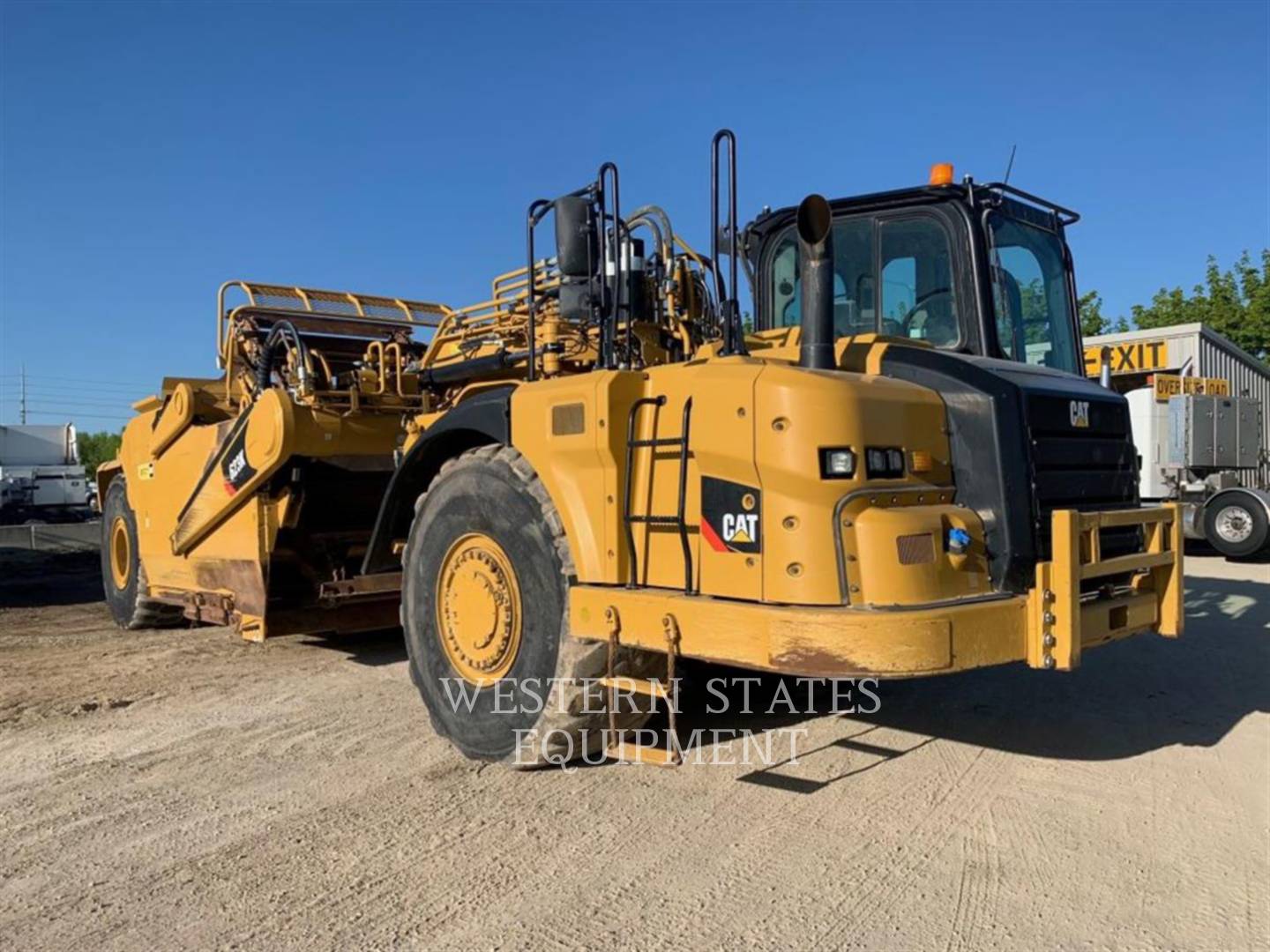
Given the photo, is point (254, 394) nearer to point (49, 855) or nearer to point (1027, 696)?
point (49, 855)

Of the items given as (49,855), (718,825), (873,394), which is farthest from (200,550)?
(873,394)

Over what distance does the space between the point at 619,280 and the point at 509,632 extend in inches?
63.7

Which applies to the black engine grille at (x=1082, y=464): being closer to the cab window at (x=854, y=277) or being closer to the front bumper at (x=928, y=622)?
the front bumper at (x=928, y=622)

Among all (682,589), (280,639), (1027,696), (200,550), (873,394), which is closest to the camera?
(873,394)

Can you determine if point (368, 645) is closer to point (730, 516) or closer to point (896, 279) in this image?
point (730, 516)

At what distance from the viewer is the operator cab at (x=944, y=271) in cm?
450

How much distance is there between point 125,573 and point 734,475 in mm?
7317

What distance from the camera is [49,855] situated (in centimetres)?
361

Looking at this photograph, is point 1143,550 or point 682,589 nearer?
point 682,589

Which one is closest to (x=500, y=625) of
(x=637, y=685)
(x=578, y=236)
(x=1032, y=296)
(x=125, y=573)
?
(x=637, y=685)

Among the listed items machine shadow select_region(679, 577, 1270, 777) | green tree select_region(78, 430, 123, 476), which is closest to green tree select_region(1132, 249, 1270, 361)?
machine shadow select_region(679, 577, 1270, 777)

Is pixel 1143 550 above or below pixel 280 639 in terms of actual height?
above

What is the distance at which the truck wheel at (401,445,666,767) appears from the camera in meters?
4.10

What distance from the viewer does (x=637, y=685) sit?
385cm
